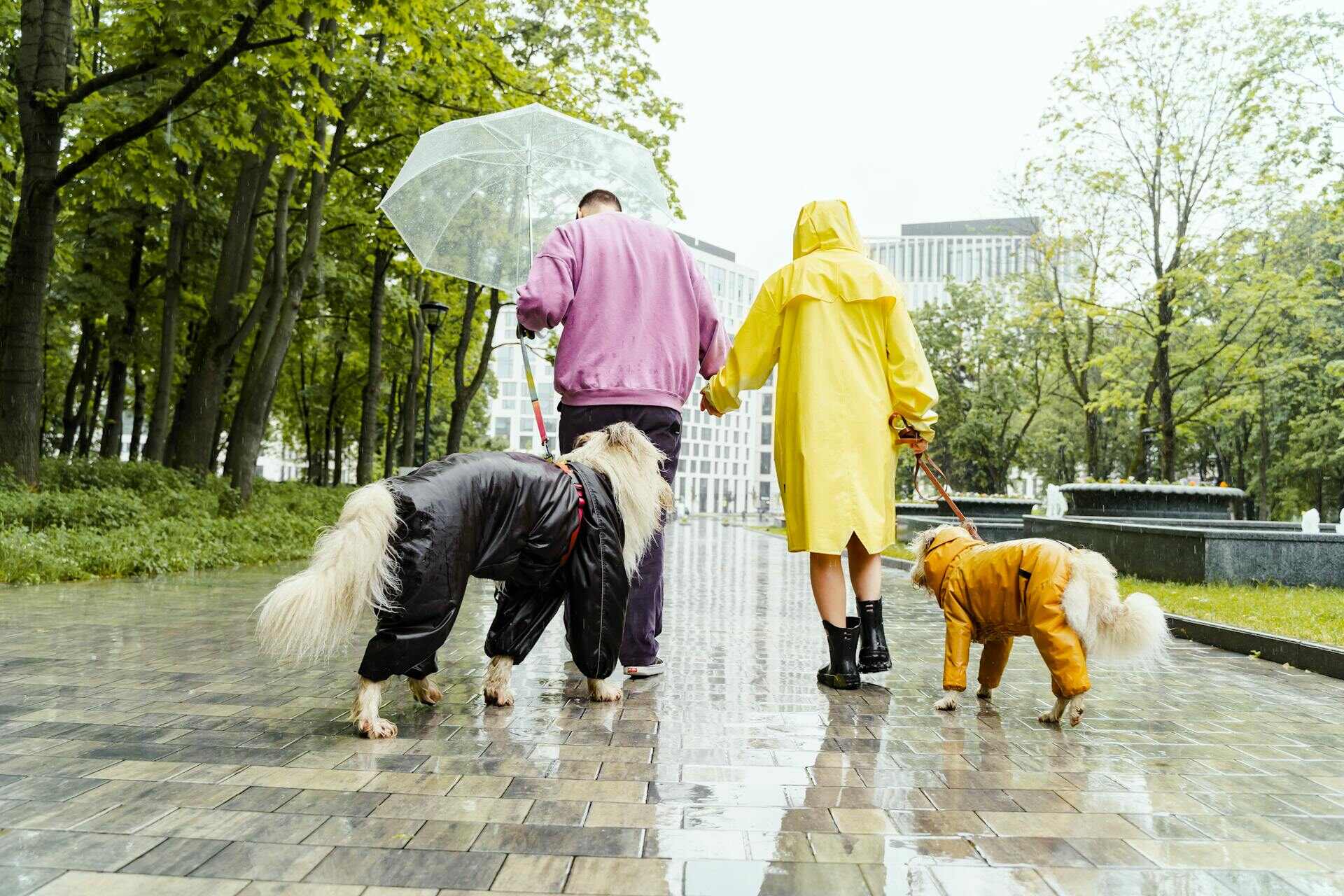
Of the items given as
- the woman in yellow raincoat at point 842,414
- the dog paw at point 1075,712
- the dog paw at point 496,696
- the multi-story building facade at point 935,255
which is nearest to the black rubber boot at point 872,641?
the woman in yellow raincoat at point 842,414

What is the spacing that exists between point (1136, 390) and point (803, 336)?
31.6 metres

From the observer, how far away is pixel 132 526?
37.2 ft

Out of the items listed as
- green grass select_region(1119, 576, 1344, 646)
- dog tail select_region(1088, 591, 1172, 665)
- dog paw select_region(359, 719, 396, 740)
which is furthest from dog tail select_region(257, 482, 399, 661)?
green grass select_region(1119, 576, 1344, 646)

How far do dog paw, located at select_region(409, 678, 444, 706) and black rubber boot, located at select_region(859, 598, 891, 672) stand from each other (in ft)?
7.25

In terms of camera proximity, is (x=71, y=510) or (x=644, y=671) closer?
(x=644, y=671)

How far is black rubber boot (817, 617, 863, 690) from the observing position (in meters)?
5.04

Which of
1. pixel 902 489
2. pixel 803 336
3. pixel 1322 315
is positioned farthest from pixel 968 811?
pixel 902 489

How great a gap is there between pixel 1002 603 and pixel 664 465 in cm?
178

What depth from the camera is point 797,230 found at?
5.49m

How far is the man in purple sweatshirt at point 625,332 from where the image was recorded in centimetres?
500

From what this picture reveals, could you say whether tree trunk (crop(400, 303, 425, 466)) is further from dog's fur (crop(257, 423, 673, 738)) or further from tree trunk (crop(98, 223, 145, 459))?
dog's fur (crop(257, 423, 673, 738))

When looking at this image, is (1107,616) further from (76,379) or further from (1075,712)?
(76,379)

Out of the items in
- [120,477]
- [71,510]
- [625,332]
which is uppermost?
[625,332]

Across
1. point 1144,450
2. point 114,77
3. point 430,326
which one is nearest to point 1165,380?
point 1144,450
